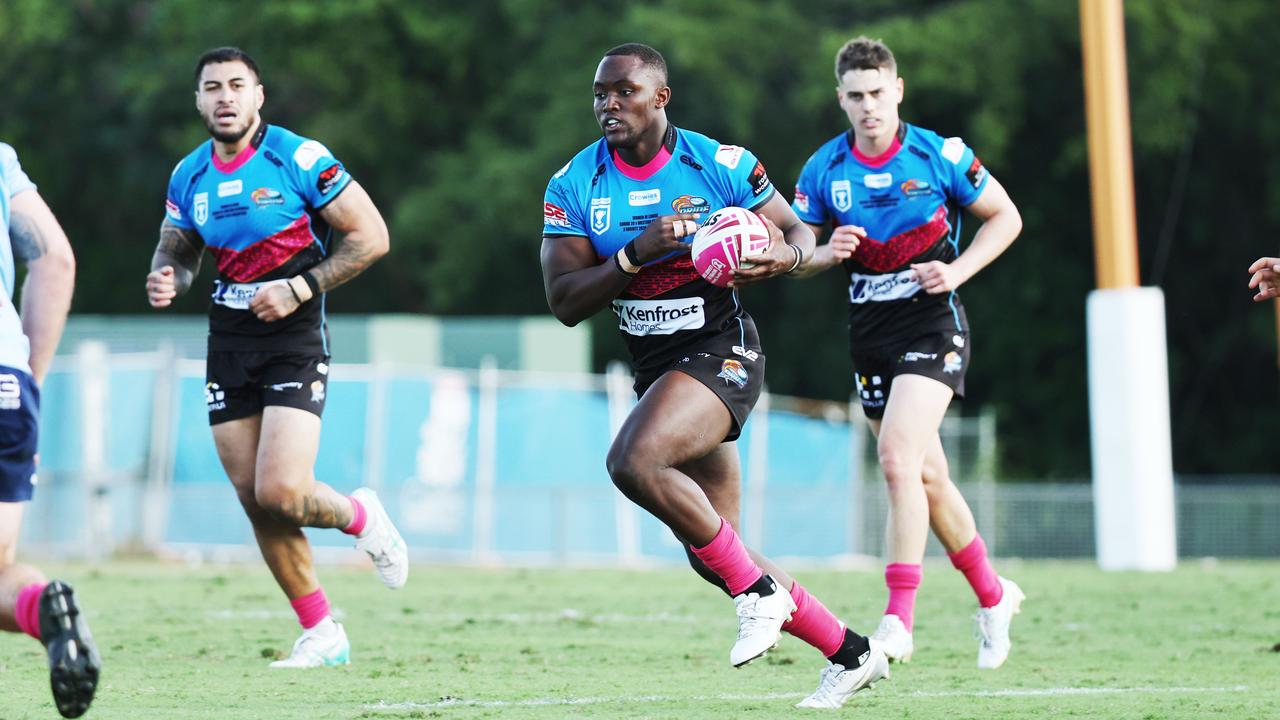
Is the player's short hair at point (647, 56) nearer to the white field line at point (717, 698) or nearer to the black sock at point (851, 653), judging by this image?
the black sock at point (851, 653)

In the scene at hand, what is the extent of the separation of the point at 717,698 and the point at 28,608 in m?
2.60

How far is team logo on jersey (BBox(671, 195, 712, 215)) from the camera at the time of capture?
6.85 m

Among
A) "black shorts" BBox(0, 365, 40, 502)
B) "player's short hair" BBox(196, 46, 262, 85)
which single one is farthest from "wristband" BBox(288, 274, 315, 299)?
"black shorts" BBox(0, 365, 40, 502)

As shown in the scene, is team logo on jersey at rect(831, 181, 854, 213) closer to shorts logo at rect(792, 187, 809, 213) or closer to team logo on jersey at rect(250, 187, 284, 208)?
shorts logo at rect(792, 187, 809, 213)

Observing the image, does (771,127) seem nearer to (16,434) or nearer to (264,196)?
(264,196)

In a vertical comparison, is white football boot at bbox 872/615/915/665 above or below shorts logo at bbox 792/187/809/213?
below

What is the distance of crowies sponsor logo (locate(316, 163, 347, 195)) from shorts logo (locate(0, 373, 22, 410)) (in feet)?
10.2

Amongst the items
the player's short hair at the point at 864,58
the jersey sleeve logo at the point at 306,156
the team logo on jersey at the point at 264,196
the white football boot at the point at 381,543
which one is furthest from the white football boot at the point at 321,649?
the player's short hair at the point at 864,58

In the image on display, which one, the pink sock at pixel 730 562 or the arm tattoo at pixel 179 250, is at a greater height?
the arm tattoo at pixel 179 250

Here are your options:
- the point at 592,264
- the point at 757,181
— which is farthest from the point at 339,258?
the point at 757,181

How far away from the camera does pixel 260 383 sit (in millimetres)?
8328

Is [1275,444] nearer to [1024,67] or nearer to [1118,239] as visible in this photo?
[1024,67]

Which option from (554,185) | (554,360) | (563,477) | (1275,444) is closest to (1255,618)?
(554,185)

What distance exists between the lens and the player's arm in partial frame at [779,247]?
643 centimetres
